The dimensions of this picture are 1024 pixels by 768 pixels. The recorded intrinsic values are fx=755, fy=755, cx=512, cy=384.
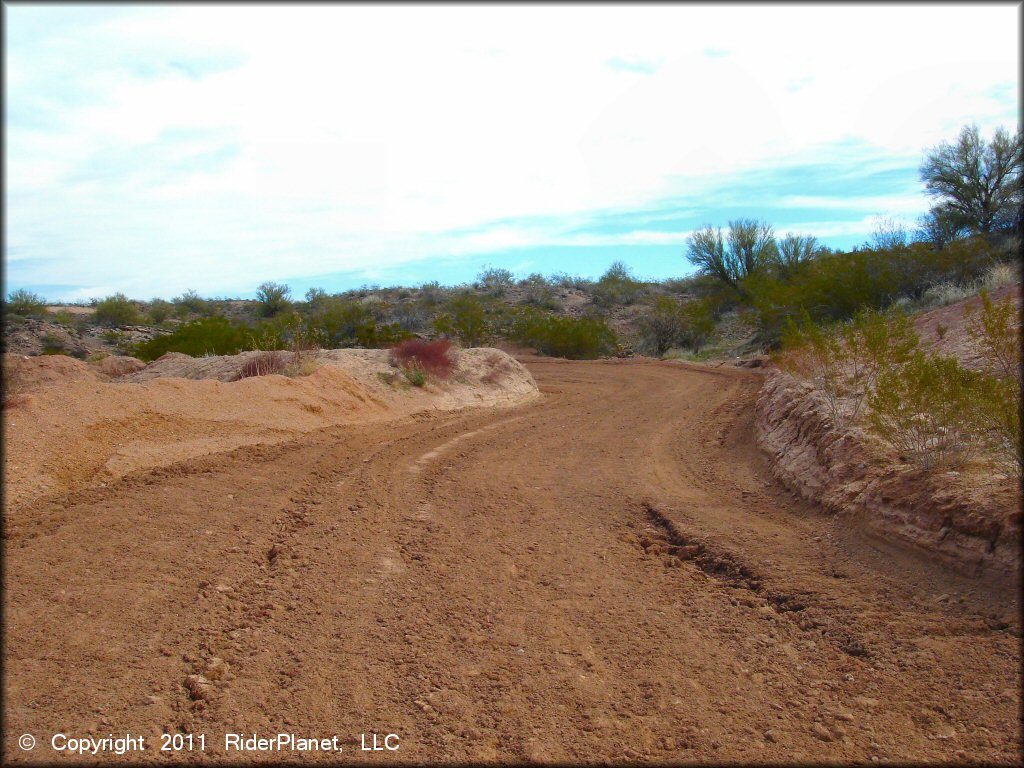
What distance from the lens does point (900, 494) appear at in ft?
21.5

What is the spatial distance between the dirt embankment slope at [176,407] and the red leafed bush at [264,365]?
1.17 feet

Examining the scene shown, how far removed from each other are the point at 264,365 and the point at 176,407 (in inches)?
191

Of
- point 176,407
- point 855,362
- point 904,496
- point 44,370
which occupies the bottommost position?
point 904,496

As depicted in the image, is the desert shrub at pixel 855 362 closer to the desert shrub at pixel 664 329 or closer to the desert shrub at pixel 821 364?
the desert shrub at pixel 821 364

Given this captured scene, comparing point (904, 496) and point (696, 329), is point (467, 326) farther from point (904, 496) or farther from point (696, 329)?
point (904, 496)

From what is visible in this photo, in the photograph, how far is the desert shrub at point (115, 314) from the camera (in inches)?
1417

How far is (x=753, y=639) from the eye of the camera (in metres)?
5.08

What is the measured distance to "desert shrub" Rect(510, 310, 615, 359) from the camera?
36.6 meters

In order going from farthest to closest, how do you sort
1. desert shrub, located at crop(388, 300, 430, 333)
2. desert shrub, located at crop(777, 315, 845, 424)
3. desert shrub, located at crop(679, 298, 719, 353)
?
desert shrub, located at crop(388, 300, 430, 333) < desert shrub, located at crop(679, 298, 719, 353) < desert shrub, located at crop(777, 315, 845, 424)


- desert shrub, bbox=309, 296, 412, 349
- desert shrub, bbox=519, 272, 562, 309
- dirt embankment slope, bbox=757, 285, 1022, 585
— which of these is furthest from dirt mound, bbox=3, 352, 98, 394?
desert shrub, bbox=519, 272, 562, 309

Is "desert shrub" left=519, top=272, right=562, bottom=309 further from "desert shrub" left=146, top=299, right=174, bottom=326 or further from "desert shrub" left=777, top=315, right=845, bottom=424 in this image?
"desert shrub" left=777, top=315, right=845, bottom=424

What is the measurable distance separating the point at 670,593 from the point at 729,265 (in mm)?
42577

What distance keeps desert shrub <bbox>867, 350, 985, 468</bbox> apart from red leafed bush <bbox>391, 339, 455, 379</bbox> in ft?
38.7

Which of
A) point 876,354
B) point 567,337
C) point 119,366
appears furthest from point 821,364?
point 567,337
